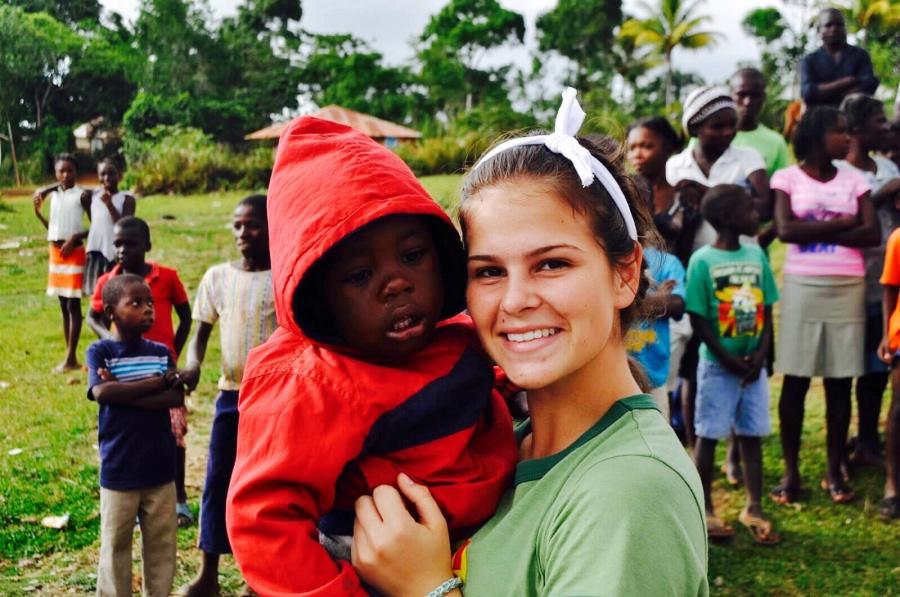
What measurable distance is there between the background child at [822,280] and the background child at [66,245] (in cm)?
411

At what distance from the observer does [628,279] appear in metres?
1.58

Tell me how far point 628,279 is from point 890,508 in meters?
3.58

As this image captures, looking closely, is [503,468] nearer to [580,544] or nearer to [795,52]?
[580,544]

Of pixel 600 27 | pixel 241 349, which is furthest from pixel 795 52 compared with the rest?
pixel 241 349

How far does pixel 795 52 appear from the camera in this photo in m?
32.0

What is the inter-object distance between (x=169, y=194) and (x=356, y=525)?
5485 mm

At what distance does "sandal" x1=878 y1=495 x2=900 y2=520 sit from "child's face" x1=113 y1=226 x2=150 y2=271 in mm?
4166

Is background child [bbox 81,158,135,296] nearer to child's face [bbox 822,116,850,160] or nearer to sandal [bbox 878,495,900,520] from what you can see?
child's face [bbox 822,116,850,160]

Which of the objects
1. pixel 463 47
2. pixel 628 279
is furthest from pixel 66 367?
pixel 463 47

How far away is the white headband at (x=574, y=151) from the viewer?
1.49 metres

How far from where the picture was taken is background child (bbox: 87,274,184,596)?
325 cm

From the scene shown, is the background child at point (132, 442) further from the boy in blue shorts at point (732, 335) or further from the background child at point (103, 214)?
the boy in blue shorts at point (732, 335)

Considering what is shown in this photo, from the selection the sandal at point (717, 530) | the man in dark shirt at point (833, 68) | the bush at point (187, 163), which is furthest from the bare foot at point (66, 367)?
the man in dark shirt at point (833, 68)

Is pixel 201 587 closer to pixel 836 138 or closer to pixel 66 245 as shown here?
pixel 66 245
